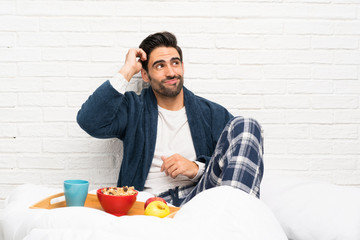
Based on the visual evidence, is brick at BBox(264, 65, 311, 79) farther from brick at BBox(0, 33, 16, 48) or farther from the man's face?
brick at BBox(0, 33, 16, 48)

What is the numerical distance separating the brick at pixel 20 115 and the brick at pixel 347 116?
1624mm

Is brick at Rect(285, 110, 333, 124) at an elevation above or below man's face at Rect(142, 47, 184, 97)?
below

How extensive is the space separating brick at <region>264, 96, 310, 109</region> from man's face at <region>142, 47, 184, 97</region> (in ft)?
1.68

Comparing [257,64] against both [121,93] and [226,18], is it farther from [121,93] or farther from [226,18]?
[121,93]

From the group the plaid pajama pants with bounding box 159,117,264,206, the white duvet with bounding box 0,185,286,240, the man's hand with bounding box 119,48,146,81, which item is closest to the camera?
the white duvet with bounding box 0,185,286,240

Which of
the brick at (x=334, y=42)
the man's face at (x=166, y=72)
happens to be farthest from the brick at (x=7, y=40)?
the brick at (x=334, y=42)

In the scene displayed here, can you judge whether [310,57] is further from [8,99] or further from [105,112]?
[8,99]

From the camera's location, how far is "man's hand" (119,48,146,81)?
1.62 meters

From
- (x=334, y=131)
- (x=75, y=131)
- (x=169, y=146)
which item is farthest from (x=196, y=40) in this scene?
(x=334, y=131)

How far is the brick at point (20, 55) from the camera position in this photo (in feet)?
5.90

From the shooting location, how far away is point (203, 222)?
737 millimetres

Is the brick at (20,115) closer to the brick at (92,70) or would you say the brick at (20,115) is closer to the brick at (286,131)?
the brick at (92,70)

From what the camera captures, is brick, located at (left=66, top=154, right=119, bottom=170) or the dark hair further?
brick, located at (left=66, top=154, right=119, bottom=170)

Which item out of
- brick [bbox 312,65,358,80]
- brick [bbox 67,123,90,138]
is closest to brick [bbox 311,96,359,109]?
brick [bbox 312,65,358,80]
